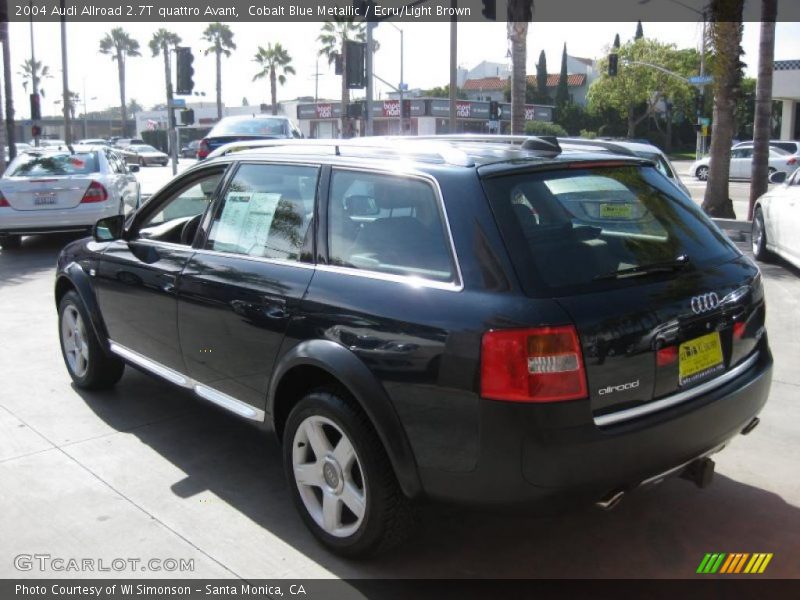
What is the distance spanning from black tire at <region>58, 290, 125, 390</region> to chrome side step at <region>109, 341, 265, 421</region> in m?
0.30

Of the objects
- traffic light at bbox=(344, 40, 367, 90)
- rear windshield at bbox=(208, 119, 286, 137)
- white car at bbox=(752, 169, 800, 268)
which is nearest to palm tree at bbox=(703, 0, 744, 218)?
white car at bbox=(752, 169, 800, 268)

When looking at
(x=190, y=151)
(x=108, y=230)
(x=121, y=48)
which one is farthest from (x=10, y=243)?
(x=121, y=48)

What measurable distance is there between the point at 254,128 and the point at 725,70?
32.1 ft

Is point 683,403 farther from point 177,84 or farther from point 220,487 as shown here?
point 177,84

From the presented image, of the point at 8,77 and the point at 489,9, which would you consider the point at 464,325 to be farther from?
the point at 8,77

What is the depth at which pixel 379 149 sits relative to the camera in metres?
3.72

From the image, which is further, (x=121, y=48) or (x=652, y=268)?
(x=121, y=48)

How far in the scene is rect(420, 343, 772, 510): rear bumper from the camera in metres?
2.82

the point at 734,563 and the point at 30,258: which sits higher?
the point at 30,258

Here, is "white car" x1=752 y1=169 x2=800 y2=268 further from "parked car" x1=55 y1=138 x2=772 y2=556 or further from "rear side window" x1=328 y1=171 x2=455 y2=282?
"rear side window" x1=328 y1=171 x2=455 y2=282

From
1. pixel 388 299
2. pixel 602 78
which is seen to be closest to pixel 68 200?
pixel 388 299

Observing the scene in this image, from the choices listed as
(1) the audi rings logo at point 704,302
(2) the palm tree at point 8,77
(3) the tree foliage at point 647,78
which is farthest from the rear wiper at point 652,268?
(3) the tree foliage at point 647,78

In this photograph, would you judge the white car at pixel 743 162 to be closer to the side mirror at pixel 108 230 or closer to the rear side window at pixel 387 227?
the side mirror at pixel 108 230
